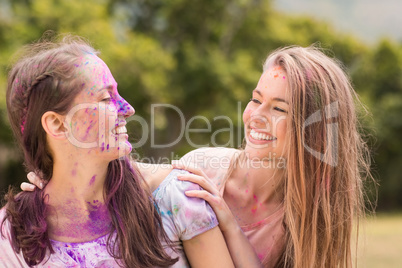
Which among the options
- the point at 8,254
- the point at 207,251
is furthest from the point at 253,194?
the point at 8,254

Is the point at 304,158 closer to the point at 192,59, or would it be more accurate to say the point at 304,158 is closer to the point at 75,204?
the point at 75,204

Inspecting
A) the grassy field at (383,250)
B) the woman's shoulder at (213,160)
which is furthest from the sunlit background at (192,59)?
the woman's shoulder at (213,160)

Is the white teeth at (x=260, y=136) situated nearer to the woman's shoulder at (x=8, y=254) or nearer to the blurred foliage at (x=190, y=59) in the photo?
the woman's shoulder at (x=8, y=254)

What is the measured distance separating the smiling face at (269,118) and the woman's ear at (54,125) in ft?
3.82

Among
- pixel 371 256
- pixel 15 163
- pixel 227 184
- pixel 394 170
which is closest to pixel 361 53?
pixel 394 170

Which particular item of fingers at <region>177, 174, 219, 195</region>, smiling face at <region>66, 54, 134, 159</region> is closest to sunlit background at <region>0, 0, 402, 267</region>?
smiling face at <region>66, 54, 134, 159</region>

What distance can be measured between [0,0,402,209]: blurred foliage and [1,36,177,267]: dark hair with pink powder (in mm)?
11811

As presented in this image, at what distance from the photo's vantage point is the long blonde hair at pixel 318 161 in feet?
9.43

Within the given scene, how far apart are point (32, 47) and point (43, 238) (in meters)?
0.97

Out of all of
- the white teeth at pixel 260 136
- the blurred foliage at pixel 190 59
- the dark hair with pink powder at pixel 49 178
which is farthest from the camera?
the blurred foliage at pixel 190 59

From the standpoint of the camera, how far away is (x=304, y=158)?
2.89 meters

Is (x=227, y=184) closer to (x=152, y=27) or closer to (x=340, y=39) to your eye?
(x=152, y=27)

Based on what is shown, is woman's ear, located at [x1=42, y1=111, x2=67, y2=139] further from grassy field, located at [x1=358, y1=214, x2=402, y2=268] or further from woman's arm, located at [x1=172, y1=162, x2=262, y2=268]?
grassy field, located at [x1=358, y1=214, x2=402, y2=268]

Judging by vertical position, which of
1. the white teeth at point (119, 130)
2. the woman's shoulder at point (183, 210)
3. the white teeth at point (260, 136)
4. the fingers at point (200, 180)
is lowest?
the woman's shoulder at point (183, 210)
